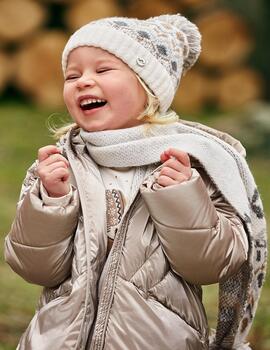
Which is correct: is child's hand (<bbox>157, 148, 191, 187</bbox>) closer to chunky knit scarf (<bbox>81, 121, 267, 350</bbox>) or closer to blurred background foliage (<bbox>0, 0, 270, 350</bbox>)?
chunky knit scarf (<bbox>81, 121, 267, 350</bbox>)

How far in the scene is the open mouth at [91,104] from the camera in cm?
270

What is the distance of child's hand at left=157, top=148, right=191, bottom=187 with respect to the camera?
2539 millimetres

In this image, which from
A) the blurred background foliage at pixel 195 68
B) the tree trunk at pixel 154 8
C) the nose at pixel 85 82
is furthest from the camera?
the tree trunk at pixel 154 8

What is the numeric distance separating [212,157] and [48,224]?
49cm

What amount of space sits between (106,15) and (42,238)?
637cm

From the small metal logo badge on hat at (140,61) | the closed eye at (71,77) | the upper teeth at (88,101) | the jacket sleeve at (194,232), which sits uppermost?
the small metal logo badge on hat at (140,61)

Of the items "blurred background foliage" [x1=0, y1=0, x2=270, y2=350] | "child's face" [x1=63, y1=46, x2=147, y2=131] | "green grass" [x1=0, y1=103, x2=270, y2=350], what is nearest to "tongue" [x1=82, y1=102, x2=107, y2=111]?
"child's face" [x1=63, y1=46, x2=147, y2=131]

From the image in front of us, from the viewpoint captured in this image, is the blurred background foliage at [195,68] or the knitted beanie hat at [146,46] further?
the blurred background foliage at [195,68]

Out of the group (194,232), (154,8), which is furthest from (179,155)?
(154,8)

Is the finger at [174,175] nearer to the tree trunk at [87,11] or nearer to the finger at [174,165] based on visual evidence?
the finger at [174,165]

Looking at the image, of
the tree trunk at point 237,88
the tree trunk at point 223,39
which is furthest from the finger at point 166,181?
the tree trunk at point 237,88

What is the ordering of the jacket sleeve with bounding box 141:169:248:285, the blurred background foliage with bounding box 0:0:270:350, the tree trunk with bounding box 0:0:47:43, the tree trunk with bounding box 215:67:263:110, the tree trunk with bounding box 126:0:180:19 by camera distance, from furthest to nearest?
the tree trunk with bounding box 215:67:263:110, the tree trunk with bounding box 126:0:180:19, the tree trunk with bounding box 0:0:47:43, the blurred background foliage with bounding box 0:0:270:350, the jacket sleeve with bounding box 141:169:248:285

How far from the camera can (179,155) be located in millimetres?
2559

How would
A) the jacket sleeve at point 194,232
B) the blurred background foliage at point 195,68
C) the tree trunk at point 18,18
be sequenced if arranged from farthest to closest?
the tree trunk at point 18,18
the blurred background foliage at point 195,68
the jacket sleeve at point 194,232
